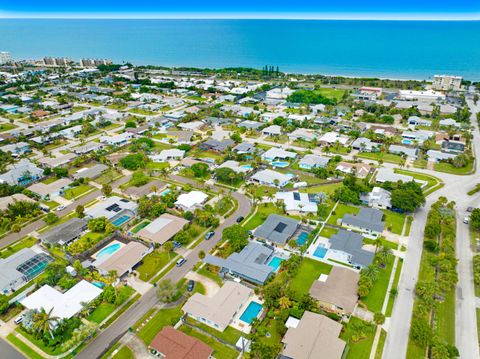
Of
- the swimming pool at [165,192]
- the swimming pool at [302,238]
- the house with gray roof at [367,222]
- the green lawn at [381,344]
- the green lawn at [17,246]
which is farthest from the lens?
the swimming pool at [165,192]

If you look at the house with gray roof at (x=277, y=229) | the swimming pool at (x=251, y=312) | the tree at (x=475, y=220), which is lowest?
the swimming pool at (x=251, y=312)

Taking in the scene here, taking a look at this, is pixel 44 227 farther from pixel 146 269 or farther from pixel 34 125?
pixel 34 125

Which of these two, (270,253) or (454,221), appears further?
(454,221)

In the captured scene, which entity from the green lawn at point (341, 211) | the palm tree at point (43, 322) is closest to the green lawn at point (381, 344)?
the green lawn at point (341, 211)

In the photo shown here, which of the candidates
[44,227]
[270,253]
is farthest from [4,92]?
[270,253]

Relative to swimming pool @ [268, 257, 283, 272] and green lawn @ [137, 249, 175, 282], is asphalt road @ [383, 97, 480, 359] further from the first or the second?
green lawn @ [137, 249, 175, 282]

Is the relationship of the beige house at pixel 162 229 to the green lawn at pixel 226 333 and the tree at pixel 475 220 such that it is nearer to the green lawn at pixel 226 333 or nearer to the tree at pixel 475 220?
the green lawn at pixel 226 333

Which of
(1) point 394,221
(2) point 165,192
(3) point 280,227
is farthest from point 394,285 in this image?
(2) point 165,192

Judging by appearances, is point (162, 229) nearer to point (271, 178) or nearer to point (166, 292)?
point (166, 292)
